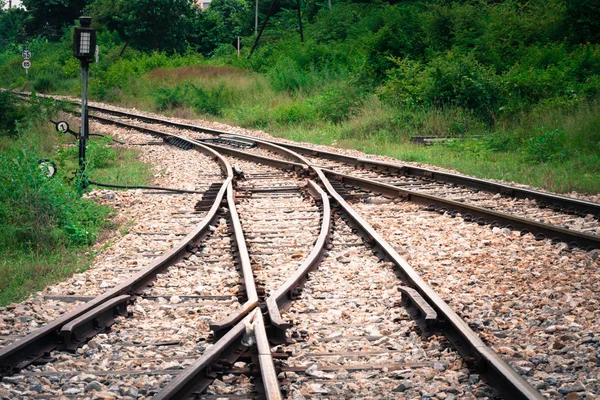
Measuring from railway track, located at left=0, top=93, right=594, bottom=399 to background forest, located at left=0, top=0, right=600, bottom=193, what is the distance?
5585mm

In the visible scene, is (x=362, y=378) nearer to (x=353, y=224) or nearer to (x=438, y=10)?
(x=353, y=224)

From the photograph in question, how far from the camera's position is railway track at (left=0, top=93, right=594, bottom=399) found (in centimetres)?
398

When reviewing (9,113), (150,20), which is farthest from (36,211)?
(150,20)

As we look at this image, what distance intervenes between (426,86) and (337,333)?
1547 centimetres

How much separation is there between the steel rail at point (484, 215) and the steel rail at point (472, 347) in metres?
2.07

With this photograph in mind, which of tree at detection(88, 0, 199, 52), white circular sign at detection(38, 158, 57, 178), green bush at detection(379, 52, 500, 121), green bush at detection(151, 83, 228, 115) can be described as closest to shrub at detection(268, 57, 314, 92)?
green bush at detection(151, 83, 228, 115)

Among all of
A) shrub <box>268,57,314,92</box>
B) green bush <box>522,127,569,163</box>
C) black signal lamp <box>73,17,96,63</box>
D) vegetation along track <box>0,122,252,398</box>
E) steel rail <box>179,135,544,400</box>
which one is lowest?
vegetation along track <box>0,122,252,398</box>

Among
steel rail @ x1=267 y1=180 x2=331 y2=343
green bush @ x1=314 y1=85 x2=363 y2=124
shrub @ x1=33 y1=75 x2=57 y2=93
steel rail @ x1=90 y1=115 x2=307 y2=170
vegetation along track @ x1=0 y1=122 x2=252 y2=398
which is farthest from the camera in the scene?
shrub @ x1=33 y1=75 x2=57 y2=93

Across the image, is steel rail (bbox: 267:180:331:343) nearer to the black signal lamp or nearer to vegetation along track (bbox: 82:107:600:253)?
vegetation along track (bbox: 82:107:600:253)

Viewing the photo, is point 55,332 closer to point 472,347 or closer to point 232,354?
point 232,354

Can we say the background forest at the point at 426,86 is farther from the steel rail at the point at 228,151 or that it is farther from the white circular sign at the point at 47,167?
the white circular sign at the point at 47,167

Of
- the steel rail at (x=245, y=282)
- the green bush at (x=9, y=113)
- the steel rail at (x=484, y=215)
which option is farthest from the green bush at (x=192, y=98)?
the steel rail at (x=245, y=282)

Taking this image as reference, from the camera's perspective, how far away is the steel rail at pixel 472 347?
3691 mm

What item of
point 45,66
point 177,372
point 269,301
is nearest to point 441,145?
point 269,301
